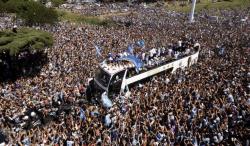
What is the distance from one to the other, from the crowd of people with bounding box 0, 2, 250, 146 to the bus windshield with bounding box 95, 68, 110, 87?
108cm

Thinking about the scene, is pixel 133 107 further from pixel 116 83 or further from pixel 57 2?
pixel 57 2

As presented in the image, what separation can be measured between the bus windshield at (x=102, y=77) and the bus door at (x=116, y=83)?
0.28m

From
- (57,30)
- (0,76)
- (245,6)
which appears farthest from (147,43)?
(245,6)

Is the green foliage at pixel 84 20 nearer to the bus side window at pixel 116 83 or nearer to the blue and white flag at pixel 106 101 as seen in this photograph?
the bus side window at pixel 116 83

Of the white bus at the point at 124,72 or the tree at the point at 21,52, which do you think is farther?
the tree at the point at 21,52

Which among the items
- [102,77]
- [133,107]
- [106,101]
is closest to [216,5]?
[102,77]

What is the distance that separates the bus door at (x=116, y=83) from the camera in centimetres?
2342

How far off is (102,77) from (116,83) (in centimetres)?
87

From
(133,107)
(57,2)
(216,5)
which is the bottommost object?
(216,5)

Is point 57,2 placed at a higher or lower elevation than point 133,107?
lower

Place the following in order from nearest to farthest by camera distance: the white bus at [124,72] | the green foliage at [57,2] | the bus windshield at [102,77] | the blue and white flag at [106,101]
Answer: the blue and white flag at [106,101] → the bus windshield at [102,77] → the white bus at [124,72] → the green foliage at [57,2]

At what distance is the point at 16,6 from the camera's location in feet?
187

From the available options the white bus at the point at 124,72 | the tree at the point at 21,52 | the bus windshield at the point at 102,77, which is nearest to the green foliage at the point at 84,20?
the tree at the point at 21,52

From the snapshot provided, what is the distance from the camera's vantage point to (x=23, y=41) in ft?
93.7
